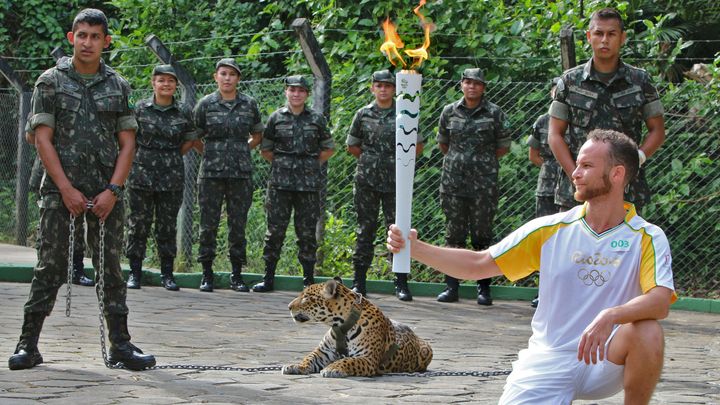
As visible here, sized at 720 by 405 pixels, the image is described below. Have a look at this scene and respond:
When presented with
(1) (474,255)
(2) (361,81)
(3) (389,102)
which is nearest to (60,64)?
(1) (474,255)

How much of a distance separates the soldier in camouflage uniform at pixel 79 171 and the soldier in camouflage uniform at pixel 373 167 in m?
4.94

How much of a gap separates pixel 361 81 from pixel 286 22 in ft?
18.3

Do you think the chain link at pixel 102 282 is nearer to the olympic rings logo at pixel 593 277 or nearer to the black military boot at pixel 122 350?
the black military boot at pixel 122 350

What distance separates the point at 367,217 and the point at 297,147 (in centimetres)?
98

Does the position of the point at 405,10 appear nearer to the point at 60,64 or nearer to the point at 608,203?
the point at 60,64

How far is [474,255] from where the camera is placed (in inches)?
216

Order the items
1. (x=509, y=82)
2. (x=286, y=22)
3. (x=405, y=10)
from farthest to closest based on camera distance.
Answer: (x=286, y=22) < (x=405, y=10) < (x=509, y=82)

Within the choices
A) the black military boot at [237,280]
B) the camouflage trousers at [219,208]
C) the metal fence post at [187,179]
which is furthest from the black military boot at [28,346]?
the metal fence post at [187,179]

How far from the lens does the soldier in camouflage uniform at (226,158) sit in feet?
40.5

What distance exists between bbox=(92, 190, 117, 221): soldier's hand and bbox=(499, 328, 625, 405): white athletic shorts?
3074 mm

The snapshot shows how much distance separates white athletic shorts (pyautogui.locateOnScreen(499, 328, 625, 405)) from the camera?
511 cm

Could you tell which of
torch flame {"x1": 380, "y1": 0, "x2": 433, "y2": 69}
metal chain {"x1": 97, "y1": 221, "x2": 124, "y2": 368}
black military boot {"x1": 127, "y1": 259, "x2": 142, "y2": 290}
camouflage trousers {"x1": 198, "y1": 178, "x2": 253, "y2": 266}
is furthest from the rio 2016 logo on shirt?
black military boot {"x1": 127, "y1": 259, "x2": 142, "y2": 290}

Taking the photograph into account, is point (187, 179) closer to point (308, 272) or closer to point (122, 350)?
point (308, 272)

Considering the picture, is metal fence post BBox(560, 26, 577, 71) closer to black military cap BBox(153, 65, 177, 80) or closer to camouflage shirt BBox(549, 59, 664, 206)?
camouflage shirt BBox(549, 59, 664, 206)
